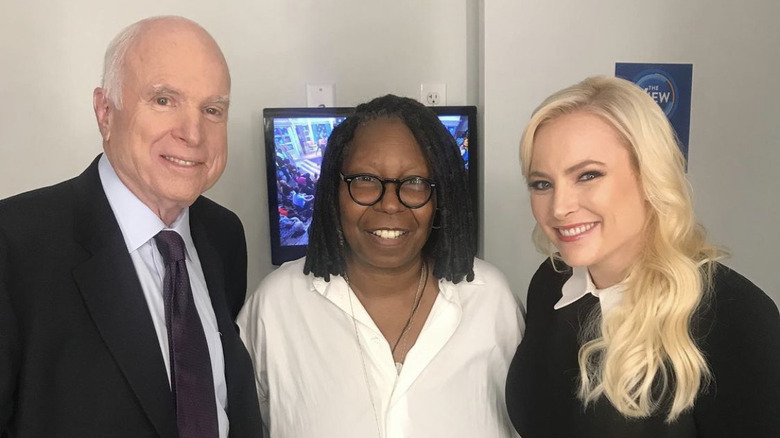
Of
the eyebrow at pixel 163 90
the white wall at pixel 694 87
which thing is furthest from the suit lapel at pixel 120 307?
the white wall at pixel 694 87

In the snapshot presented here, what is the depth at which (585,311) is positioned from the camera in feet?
4.36

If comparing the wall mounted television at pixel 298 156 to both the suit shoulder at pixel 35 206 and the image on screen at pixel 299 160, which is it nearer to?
the image on screen at pixel 299 160

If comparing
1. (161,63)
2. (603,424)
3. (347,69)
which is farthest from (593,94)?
(347,69)

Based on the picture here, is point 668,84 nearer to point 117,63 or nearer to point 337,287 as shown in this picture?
point 337,287

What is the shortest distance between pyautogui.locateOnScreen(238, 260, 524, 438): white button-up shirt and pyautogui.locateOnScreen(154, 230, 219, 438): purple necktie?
0.92ft

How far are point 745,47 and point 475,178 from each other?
1.30 metres

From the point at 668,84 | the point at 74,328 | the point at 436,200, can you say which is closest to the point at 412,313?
the point at 436,200

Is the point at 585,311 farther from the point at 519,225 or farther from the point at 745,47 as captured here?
the point at 745,47

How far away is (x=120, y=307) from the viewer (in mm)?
1046

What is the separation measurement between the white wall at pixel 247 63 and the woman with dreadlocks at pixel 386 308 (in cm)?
85

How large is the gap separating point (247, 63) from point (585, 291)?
5.34ft

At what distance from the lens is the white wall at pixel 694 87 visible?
84.5 inches

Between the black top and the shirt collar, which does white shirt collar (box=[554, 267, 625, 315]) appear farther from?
the shirt collar

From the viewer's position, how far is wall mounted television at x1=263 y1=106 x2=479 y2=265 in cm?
213
